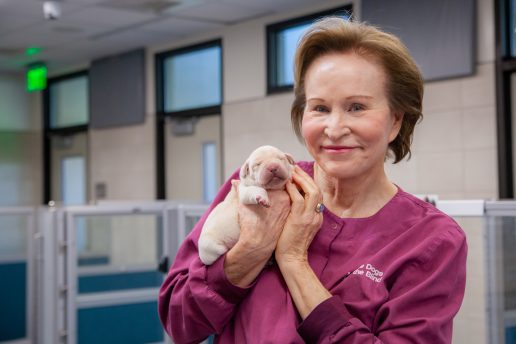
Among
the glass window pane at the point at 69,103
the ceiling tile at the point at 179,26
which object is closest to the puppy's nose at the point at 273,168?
the ceiling tile at the point at 179,26

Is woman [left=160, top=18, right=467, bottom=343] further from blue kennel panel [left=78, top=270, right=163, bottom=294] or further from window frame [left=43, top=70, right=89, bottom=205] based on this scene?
window frame [left=43, top=70, right=89, bottom=205]

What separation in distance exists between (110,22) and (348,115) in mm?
5918

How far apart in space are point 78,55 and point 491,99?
210 inches

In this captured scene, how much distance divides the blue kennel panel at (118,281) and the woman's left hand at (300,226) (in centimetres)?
390

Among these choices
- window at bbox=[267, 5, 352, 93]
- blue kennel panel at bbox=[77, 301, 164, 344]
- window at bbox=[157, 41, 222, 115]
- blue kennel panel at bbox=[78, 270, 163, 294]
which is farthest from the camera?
window at bbox=[157, 41, 222, 115]

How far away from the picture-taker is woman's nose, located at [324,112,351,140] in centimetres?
124

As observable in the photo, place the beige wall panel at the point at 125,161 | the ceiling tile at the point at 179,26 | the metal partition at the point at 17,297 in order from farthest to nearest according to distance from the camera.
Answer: the beige wall panel at the point at 125,161
the ceiling tile at the point at 179,26
the metal partition at the point at 17,297

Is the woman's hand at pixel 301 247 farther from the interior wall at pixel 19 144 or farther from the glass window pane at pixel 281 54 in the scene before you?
the interior wall at pixel 19 144

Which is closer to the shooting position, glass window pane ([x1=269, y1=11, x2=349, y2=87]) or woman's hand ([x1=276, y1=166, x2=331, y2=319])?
woman's hand ([x1=276, y1=166, x2=331, y2=319])

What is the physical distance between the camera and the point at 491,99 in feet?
16.1

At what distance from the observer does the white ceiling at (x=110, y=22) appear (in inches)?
241

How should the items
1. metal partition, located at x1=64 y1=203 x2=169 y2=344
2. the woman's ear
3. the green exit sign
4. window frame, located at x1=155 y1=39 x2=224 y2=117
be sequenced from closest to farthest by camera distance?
the woman's ear → metal partition, located at x1=64 y1=203 x2=169 y2=344 → window frame, located at x1=155 y1=39 x2=224 y2=117 → the green exit sign

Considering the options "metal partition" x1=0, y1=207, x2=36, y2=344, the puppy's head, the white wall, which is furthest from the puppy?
"metal partition" x1=0, y1=207, x2=36, y2=344

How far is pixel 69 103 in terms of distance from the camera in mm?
9516
